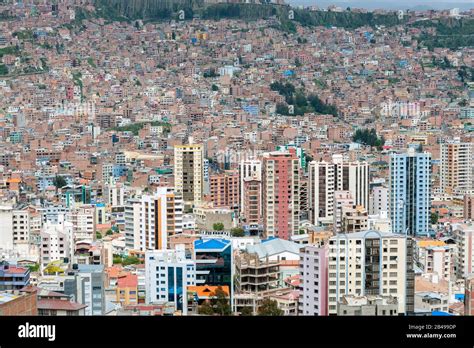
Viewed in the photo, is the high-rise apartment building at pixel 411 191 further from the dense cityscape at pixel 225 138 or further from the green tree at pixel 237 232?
the green tree at pixel 237 232

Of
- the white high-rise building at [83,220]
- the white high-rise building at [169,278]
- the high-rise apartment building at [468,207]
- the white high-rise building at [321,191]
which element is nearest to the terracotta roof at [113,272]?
the white high-rise building at [169,278]

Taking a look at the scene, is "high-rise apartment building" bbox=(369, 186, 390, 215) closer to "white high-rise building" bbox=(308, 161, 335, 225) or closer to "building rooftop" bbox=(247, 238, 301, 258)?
"white high-rise building" bbox=(308, 161, 335, 225)

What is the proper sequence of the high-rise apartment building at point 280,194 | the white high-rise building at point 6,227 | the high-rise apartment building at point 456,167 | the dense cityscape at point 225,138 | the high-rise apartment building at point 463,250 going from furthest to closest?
the high-rise apartment building at point 456,167
the high-rise apartment building at point 280,194
the white high-rise building at point 6,227
the dense cityscape at point 225,138
the high-rise apartment building at point 463,250

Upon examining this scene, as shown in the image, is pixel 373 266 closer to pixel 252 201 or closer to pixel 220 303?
pixel 220 303

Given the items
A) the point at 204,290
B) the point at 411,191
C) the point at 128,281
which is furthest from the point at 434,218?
the point at 204,290

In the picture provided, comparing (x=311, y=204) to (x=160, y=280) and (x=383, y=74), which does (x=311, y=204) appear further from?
(x=160, y=280)

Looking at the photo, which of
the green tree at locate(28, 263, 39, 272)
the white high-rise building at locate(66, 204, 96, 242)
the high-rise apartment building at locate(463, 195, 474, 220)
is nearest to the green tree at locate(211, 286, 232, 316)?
the green tree at locate(28, 263, 39, 272)

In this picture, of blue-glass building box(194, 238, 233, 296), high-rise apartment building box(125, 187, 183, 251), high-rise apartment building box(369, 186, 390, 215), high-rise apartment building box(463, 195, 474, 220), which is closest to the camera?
blue-glass building box(194, 238, 233, 296)
